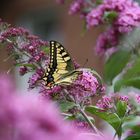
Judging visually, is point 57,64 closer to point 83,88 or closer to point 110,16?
point 83,88

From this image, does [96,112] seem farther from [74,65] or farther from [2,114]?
[2,114]

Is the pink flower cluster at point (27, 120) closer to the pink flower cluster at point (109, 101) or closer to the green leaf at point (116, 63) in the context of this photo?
the pink flower cluster at point (109, 101)

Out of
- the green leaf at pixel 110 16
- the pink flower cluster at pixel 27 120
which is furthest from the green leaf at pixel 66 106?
the green leaf at pixel 110 16

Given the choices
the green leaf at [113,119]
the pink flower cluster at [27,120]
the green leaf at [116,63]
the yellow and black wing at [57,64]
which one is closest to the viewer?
the pink flower cluster at [27,120]

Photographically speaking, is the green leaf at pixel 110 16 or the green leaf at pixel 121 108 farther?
the green leaf at pixel 110 16

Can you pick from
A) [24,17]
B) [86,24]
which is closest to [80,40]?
[24,17]
